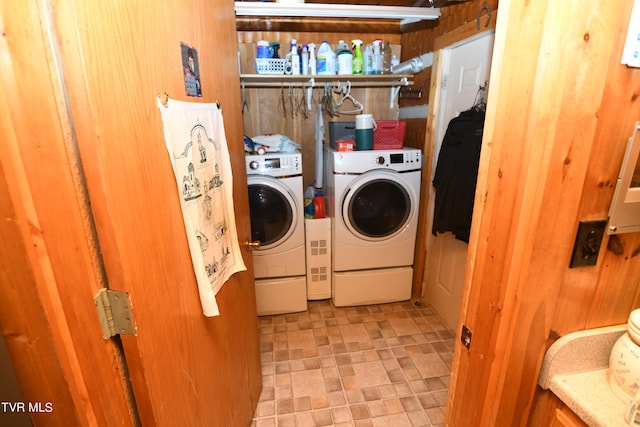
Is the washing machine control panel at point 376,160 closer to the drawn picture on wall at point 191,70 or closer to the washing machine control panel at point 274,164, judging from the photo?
the washing machine control panel at point 274,164

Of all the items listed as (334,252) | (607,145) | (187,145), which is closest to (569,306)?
(607,145)

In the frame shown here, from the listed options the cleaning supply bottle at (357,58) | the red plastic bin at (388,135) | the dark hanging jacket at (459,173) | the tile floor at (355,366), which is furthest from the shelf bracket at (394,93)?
the tile floor at (355,366)

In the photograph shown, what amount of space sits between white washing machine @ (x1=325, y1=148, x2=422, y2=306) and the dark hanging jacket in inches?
11.3

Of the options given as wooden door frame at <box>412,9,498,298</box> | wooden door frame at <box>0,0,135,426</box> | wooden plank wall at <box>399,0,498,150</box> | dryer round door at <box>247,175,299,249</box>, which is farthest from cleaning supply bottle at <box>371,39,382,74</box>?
wooden door frame at <box>0,0,135,426</box>

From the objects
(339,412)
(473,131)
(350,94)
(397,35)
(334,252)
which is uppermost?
(397,35)

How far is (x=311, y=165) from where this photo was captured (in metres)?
2.94

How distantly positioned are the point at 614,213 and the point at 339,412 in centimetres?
154

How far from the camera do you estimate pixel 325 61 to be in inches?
97.4

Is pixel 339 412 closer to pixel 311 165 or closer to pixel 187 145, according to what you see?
pixel 187 145

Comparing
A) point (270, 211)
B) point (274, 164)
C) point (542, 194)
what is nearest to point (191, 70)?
point (542, 194)

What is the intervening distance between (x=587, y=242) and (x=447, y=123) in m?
1.70

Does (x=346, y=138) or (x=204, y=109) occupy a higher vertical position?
(x=204, y=109)

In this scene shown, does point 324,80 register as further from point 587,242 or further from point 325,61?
point 587,242

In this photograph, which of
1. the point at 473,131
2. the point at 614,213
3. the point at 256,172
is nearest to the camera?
the point at 614,213
